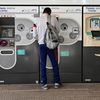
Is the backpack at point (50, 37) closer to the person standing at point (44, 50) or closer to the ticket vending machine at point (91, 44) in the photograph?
the person standing at point (44, 50)

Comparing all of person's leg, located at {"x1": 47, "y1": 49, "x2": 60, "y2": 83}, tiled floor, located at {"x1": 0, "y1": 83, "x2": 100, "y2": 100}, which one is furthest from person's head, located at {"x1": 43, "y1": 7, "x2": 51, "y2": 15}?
tiled floor, located at {"x1": 0, "y1": 83, "x2": 100, "y2": 100}

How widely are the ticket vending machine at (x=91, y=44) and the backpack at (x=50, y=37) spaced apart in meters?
0.90

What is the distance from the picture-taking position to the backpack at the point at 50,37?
895cm

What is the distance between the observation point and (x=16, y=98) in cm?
840

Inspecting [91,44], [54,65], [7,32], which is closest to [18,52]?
[7,32]

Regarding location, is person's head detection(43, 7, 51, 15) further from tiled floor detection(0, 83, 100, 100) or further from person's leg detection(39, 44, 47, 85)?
tiled floor detection(0, 83, 100, 100)

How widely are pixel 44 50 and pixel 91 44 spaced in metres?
Result: 1.19

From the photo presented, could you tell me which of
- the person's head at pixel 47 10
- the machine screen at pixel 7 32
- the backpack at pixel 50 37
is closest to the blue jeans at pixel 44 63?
Result: the backpack at pixel 50 37

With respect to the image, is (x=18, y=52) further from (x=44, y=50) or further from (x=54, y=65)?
(x=54, y=65)

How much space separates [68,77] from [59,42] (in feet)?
2.85

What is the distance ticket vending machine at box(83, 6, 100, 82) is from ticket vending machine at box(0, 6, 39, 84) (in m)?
1.16

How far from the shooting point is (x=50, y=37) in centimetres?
895

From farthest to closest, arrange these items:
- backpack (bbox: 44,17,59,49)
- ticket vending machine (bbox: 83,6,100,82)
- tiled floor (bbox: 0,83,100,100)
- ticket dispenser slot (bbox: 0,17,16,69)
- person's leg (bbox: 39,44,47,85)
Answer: ticket dispenser slot (bbox: 0,17,16,69), ticket vending machine (bbox: 83,6,100,82), person's leg (bbox: 39,44,47,85), backpack (bbox: 44,17,59,49), tiled floor (bbox: 0,83,100,100)

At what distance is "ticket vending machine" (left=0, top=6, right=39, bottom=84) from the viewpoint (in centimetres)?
955
